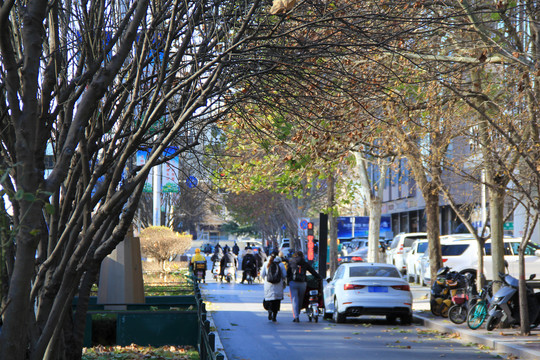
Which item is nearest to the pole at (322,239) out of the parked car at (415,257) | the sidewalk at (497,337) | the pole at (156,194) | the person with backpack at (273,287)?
the person with backpack at (273,287)

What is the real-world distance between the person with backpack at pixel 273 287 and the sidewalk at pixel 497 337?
141 inches

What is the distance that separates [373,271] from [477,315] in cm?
431

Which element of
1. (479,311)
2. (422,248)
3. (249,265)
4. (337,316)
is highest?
(422,248)

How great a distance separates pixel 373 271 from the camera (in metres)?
21.0

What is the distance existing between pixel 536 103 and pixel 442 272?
23.7ft

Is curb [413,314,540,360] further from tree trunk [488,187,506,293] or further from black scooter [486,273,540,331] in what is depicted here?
tree trunk [488,187,506,293]

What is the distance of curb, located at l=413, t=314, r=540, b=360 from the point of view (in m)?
→ 13.1

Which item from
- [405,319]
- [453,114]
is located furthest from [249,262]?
[453,114]

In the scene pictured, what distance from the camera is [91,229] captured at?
5824 mm

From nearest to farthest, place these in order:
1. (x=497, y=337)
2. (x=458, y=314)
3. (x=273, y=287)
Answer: (x=497, y=337) < (x=458, y=314) < (x=273, y=287)

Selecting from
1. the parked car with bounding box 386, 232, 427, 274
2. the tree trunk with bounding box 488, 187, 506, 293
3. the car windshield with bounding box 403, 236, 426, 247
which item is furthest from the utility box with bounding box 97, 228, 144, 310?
the car windshield with bounding box 403, 236, 426, 247

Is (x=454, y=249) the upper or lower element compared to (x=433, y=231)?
lower

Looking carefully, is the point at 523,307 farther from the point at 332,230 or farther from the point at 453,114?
the point at 332,230

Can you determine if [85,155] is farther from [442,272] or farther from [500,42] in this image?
[442,272]
